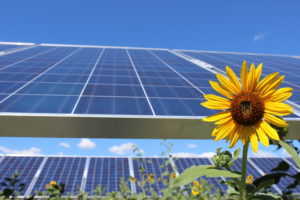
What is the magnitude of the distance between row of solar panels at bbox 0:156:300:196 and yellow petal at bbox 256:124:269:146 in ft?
33.7

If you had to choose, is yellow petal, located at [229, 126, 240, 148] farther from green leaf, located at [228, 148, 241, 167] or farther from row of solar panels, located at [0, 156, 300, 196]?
row of solar panels, located at [0, 156, 300, 196]

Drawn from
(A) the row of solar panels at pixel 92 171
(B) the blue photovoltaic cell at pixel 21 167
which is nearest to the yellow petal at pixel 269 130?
(A) the row of solar panels at pixel 92 171

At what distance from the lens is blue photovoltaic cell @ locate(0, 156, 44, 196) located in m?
12.7

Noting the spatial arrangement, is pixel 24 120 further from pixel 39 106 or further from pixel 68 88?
pixel 68 88

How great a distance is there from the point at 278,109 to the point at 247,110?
0.17 metres

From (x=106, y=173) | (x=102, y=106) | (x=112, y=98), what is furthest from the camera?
(x=106, y=173)

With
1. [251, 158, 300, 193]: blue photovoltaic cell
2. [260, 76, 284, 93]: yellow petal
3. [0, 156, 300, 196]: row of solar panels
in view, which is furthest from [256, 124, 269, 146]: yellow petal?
[251, 158, 300, 193]: blue photovoltaic cell

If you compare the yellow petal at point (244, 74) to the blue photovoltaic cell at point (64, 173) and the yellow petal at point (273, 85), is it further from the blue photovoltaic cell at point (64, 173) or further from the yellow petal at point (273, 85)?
the blue photovoltaic cell at point (64, 173)

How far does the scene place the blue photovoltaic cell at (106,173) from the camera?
12.2 m

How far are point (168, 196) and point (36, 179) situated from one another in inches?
391

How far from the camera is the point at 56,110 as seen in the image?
3.55 meters

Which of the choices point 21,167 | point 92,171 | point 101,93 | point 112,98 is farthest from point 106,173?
point 112,98

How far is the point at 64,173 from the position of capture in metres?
13.2

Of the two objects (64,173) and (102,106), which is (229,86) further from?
(64,173)
